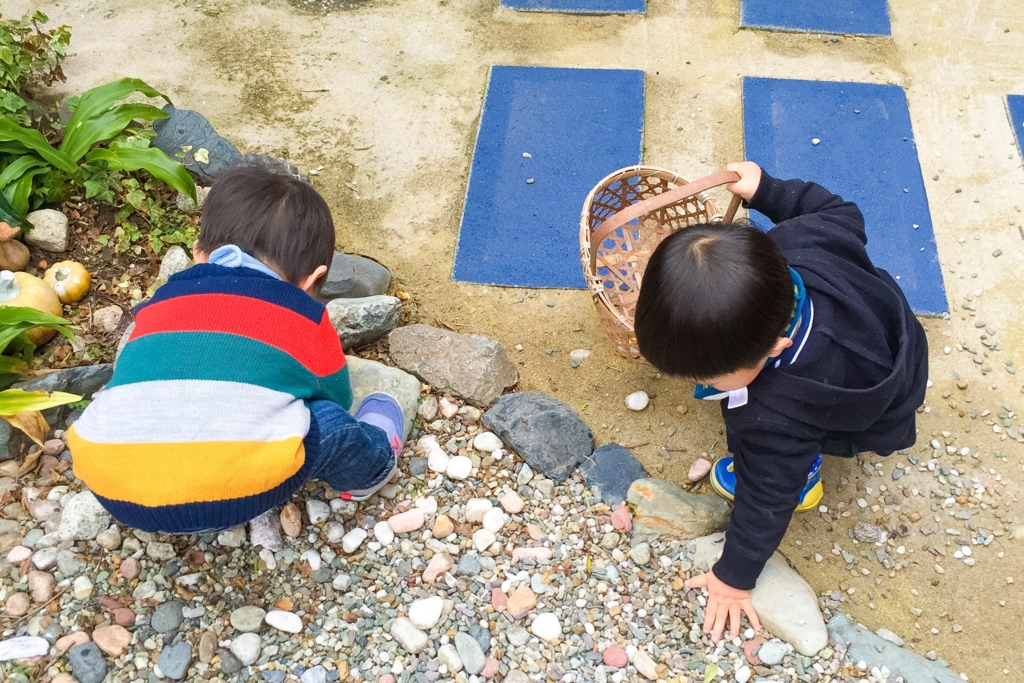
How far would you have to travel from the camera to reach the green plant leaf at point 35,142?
7.86 feet

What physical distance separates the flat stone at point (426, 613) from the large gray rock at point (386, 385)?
49 centimetres

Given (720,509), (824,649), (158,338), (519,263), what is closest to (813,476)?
(720,509)

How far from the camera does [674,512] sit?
1.98 meters

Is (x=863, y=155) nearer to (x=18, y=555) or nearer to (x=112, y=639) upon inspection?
(x=112, y=639)

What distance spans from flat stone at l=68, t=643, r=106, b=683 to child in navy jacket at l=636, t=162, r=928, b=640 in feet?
4.60

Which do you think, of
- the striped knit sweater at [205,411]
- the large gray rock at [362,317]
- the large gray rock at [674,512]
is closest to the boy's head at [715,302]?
the large gray rock at [674,512]

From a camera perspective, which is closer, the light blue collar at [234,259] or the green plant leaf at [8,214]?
the light blue collar at [234,259]

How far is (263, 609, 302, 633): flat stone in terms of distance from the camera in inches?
70.9

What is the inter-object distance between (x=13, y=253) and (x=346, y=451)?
1423mm

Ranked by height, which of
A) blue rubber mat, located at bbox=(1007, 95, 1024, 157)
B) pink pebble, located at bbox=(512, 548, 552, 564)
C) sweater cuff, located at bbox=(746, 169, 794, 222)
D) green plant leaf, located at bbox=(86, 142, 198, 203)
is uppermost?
sweater cuff, located at bbox=(746, 169, 794, 222)

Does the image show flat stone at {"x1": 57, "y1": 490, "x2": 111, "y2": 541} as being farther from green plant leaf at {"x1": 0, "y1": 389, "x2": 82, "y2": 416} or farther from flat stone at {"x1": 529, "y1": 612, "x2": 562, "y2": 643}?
flat stone at {"x1": 529, "y1": 612, "x2": 562, "y2": 643}

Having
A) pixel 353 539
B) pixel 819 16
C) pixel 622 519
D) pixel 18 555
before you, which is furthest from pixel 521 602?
pixel 819 16

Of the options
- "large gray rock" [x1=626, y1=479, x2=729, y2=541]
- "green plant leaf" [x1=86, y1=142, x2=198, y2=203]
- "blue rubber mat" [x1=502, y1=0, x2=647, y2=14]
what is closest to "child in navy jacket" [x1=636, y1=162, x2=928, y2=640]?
"large gray rock" [x1=626, y1=479, x2=729, y2=541]

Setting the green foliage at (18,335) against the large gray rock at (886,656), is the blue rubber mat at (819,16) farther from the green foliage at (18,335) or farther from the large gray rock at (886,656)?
the green foliage at (18,335)
